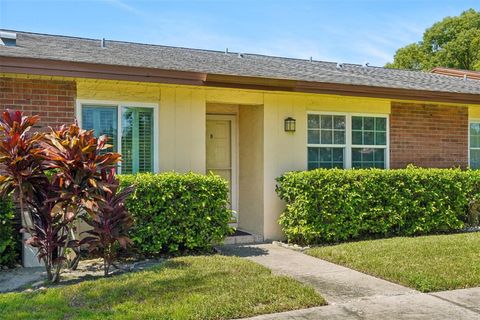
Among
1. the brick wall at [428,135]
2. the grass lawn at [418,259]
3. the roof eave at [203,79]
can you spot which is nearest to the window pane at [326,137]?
the roof eave at [203,79]

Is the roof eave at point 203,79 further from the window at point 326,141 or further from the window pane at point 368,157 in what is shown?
the window pane at point 368,157

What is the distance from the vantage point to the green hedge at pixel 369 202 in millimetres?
8383

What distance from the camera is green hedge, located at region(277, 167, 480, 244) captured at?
27.5 ft

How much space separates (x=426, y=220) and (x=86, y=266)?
6.36 metres

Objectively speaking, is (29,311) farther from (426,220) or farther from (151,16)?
(151,16)

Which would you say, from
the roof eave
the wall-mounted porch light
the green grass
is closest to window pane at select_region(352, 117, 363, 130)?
the roof eave

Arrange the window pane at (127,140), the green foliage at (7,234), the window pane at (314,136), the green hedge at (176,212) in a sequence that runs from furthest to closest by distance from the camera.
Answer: the window pane at (314,136) < the window pane at (127,140) < the green hedge at (176,212) < the green foliage at (7,234)

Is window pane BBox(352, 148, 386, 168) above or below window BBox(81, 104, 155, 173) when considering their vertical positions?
below

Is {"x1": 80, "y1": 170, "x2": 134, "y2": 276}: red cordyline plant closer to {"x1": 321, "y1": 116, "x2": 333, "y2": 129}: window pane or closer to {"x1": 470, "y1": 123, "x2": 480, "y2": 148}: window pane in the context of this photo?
{"x1": 321, "y1": 116, "x2": 333, "y2": 129}: window pane

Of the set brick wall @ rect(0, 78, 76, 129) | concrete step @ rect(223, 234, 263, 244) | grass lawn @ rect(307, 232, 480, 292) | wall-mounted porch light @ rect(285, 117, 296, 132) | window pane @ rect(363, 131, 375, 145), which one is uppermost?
brick wall @ rect(0, 78, 76, 129)

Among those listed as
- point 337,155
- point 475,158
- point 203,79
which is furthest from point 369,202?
point 475,158

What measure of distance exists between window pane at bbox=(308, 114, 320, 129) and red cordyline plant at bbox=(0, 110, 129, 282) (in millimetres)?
4722

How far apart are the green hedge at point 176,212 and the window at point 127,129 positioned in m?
0.85

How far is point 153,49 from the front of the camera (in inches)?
428
